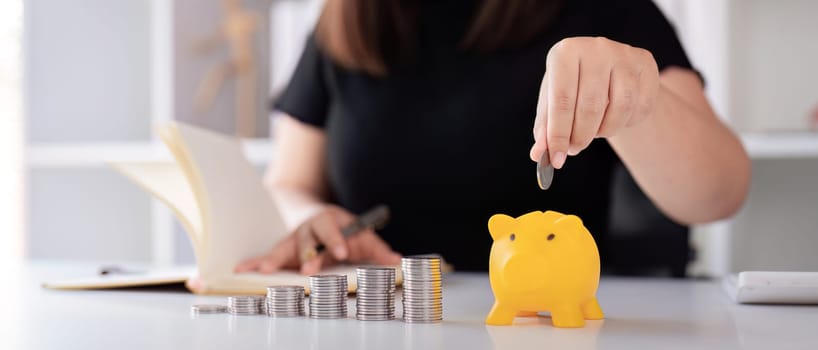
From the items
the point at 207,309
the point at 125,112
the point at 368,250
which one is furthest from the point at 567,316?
the point at 125,112

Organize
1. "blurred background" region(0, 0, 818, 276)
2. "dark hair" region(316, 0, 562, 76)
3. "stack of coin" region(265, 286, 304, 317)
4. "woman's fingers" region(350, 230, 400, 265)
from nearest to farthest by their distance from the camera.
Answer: "stack of coin" region(265, 286, 304, 317)
"woman's fingers" region(350, 230, 400, 265)
"dark hair" region(316, 0, 562, 76)
"blurred background" region(0, 0, 818, 276)

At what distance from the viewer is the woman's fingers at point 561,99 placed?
54cm

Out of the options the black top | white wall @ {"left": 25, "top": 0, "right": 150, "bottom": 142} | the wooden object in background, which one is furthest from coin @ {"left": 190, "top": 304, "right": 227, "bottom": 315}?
white wall @ {"left": 25, "top": 0, "right": 150, "bottom": 142}

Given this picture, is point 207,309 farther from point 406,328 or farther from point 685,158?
point 685,158

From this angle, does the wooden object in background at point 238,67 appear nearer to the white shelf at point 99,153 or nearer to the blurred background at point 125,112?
the blurred background at point 125,112

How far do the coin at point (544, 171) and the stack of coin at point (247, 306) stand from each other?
236 millimetres

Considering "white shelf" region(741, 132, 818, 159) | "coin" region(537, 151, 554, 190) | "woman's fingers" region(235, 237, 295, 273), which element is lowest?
"woman's fingers" region(235, 237, 295, 273)

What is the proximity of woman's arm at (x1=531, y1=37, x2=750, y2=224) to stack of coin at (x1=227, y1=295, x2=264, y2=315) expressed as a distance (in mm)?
240

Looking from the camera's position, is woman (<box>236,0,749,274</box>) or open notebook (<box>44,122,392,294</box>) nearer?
open notebook (<box>44,122,392,294</box>)

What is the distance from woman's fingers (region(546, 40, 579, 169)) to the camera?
1.78 ft

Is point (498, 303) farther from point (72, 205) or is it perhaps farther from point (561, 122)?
point (72, 205)

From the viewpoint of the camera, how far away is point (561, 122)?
0.54m

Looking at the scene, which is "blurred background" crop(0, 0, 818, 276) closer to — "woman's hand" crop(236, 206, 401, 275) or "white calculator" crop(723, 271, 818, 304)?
"woman's hand" crop(236, 206, 401, 275)

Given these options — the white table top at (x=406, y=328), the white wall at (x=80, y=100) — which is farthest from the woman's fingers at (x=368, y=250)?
the white wall at (x=80, y=100)
